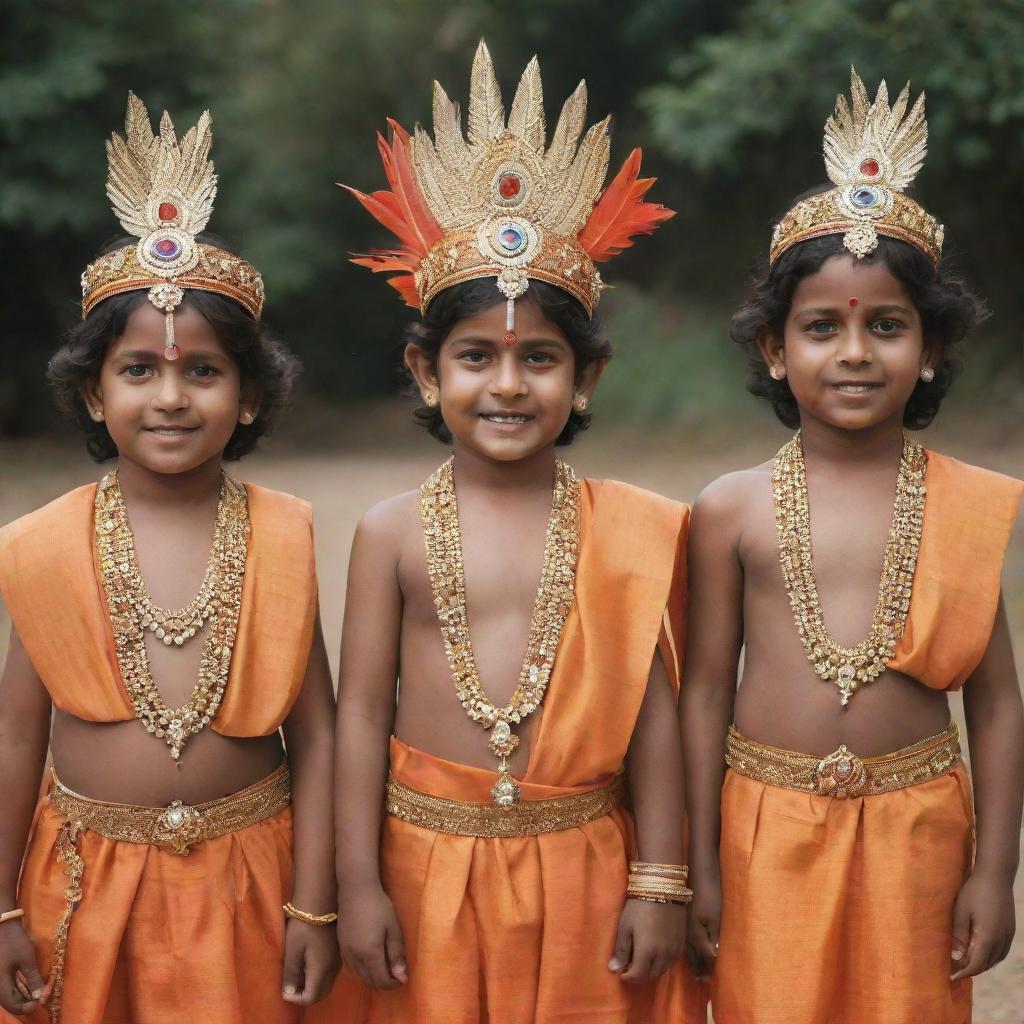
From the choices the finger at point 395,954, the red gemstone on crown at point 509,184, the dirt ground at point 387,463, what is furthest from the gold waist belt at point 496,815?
the dirt ground at point 387,463

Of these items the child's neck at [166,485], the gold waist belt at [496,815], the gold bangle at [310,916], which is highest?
the child's neck at [166,485]

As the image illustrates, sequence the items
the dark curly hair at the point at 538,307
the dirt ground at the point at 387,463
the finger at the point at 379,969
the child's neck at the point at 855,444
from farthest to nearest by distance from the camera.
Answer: the dirt ground at the point at 387,463 → the child's neck at the point at 855,444 → the dark curly hair at the point at 538,307 → the finger at the point at 379,969

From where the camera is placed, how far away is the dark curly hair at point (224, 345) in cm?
279

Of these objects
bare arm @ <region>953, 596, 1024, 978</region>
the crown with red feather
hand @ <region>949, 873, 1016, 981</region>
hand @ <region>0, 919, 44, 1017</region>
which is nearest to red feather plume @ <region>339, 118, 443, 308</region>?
the crown with red feather

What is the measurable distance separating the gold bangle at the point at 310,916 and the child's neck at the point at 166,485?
0.85 m

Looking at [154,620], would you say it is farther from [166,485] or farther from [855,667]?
[855,667]

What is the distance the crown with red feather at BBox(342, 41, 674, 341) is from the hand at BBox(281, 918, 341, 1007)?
1.25 metres

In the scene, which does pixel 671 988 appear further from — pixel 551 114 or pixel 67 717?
Answer: pixel 551 114

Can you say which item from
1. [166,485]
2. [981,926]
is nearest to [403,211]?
[166,485]

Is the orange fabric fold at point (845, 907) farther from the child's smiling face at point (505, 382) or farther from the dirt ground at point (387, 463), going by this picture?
the dirt ground at point (387, 463)

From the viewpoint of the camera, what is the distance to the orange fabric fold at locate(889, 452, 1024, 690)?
2.73 meters

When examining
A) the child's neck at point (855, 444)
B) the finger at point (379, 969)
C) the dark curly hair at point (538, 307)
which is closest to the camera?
the finger at point (379, 969)

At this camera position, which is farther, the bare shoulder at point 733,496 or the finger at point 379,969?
the bare shoulder at point 733,496

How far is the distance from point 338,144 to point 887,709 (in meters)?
17.2
